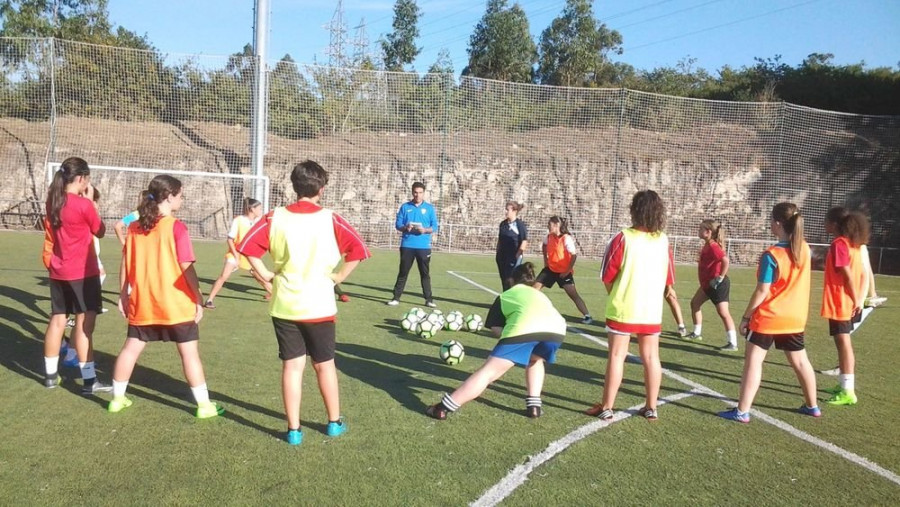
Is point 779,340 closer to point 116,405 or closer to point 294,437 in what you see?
point 294,437

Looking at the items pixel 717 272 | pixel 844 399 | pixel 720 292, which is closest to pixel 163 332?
pixel 844 399

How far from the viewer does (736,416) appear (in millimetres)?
5008

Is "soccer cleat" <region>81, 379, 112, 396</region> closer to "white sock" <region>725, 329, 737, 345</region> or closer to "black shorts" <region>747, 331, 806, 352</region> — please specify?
"black shorts" <region>747, 331, 806, 352</region>

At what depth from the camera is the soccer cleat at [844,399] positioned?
558cm

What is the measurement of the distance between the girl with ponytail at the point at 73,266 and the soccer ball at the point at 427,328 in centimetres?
348

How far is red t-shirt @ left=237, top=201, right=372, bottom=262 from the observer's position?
407cm

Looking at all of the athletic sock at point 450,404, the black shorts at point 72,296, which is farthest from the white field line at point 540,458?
the black shorts at point 72,296

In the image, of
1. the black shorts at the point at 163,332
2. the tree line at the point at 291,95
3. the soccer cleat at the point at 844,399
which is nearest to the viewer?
the black shorts at the point at 163,332

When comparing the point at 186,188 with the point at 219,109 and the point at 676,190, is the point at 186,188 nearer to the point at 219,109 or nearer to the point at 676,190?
the point at 219,109

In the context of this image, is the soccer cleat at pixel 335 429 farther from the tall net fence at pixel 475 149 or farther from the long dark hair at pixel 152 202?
the tall net fence at pixel 475 149

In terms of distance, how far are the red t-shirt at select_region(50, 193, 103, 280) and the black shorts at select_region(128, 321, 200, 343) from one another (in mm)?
1078

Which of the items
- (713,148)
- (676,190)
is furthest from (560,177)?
(713,148)

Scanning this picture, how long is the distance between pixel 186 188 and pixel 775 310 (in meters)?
22.2

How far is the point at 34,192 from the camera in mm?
23219
